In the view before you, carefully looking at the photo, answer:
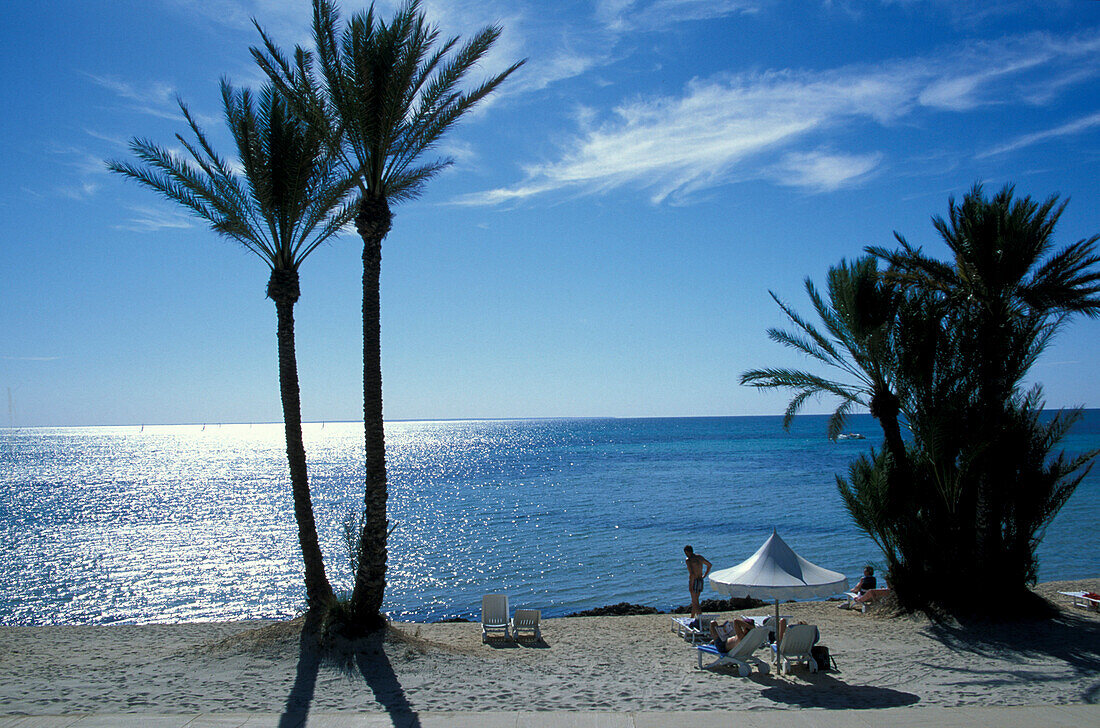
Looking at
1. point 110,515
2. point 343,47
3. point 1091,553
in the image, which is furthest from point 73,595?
point 1091,553

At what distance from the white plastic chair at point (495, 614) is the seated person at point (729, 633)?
372 cm

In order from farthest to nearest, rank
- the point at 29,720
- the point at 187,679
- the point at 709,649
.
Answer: the point at 709,649, the point at 187,679, the point at 29,720

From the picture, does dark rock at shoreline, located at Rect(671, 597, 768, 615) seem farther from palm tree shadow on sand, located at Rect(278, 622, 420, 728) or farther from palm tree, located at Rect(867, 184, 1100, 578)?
palm tree shadow on sand, located at Rect(278, 622, 420, 728)

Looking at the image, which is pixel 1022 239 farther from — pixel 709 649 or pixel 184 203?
pixel 184 203

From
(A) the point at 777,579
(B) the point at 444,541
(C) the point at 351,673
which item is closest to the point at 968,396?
(A) the point at 777,579

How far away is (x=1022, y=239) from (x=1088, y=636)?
21.6 ft

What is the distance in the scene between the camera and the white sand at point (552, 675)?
327 inches

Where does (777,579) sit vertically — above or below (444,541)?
above

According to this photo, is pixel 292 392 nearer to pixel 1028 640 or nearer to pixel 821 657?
pixel 821 657

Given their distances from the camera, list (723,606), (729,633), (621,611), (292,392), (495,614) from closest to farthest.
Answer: (729,633) → (292,392) → (495,614) → (621,611) → (723,606)

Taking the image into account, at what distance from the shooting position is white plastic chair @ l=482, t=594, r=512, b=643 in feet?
43.1

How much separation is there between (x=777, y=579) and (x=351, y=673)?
584 cm

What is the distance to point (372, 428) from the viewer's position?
1176cm

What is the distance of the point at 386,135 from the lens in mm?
11766
